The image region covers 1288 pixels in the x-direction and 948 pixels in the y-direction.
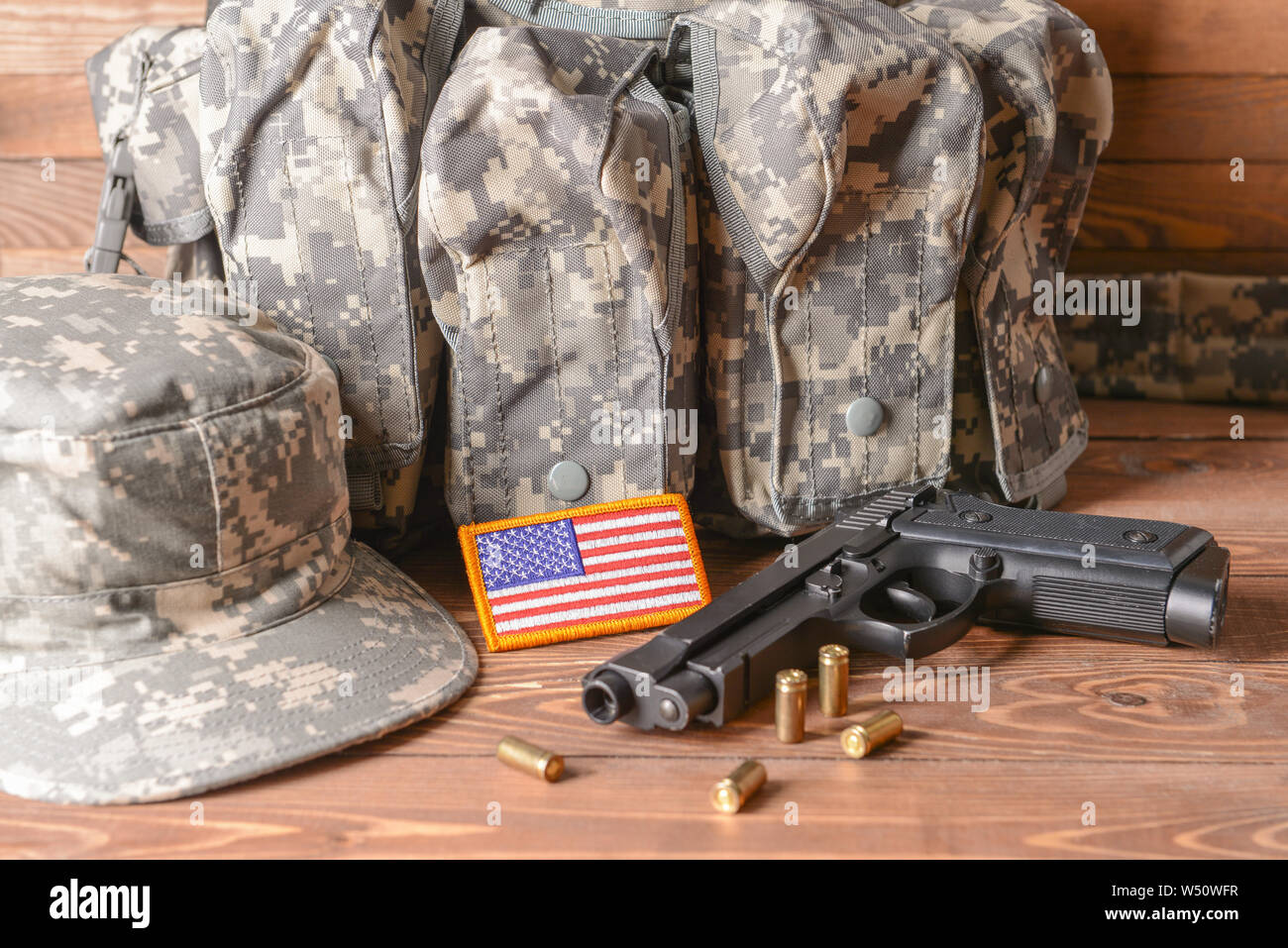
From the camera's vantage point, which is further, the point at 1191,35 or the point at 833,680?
the point at 1191,35

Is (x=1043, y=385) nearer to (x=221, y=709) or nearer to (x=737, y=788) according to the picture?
(x=737, y=788)

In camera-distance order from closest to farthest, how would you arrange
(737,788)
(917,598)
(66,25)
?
(737,788) < (917,598) < (66,25)

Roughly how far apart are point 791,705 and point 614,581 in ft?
0.98

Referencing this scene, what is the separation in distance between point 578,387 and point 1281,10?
4.60 ft

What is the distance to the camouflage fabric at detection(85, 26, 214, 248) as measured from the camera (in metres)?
1.30

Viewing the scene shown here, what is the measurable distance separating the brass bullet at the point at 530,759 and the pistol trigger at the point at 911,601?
407mm

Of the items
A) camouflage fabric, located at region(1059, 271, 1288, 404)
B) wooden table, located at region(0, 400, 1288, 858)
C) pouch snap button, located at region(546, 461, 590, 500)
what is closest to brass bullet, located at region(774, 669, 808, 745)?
wooden table, located at region(0, 400, 1288, 858)

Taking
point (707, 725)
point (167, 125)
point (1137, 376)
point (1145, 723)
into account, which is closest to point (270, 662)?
point (707, 725)

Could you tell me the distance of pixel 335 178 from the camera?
1212 mm

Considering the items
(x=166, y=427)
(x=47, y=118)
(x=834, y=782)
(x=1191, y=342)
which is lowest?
(x=834, y=782)

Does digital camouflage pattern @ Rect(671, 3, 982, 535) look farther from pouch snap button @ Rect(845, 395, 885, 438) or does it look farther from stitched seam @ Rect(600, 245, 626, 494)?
stitched seam @ Rect(600, 245, 626, 494)

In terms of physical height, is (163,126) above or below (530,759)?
above

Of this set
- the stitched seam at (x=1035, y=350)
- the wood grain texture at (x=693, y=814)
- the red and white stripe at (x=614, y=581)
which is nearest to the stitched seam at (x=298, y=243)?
the red and white stripe at (x=614, y=581)

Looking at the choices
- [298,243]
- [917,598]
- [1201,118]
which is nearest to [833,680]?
[917,598]
